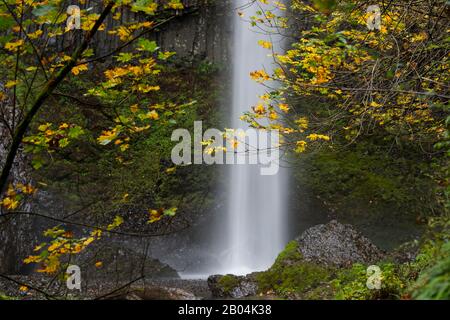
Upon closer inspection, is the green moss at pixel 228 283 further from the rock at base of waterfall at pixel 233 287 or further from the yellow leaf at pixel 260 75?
the yellow leaf at pixel 260 75

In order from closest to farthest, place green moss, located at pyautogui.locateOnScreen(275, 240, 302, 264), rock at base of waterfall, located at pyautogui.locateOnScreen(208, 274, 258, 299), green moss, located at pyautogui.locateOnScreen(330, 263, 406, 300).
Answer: green moss, located at pyautogui.locateOnScreen(330, 263, 406, 300) < rock at base of waterfall, located at pyautogui.locateOnScreen(208, 274, 258, 299) < green moss, located at pyautogui.locateOnScreen(275, 240, 302, 264)

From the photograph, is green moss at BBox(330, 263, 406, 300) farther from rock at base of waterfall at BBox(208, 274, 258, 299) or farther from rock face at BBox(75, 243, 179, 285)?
rock face at BBox(75, 243, 179, 285)

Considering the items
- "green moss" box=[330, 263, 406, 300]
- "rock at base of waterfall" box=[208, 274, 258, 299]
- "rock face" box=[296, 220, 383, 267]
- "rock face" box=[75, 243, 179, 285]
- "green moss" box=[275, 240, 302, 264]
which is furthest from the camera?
"rock face" box=[75, 243, 179, 285]

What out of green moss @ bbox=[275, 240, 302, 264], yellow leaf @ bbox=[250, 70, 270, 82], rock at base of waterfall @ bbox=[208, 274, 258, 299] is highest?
yellow leaf @ bbox=[250, 70, 270, 82]

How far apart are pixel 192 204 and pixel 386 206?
5.54m

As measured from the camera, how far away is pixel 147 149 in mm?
14023

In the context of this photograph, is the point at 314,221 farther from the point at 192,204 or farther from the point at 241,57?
the point at 241,57

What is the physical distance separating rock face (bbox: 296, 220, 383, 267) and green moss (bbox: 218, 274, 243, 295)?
1.43 meters

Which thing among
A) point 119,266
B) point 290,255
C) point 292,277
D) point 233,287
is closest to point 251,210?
point 119,266

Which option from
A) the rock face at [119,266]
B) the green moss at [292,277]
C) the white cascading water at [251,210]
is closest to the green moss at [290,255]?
the green moss at [292,277]

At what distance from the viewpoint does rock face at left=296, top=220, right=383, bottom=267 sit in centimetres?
820

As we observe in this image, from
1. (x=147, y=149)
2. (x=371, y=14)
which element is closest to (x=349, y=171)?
(x=147, y=149)

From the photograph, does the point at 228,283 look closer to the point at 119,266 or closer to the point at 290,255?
the point at 290,255

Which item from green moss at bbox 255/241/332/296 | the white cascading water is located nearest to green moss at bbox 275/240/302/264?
green moss at bbox 255/241/332/296
